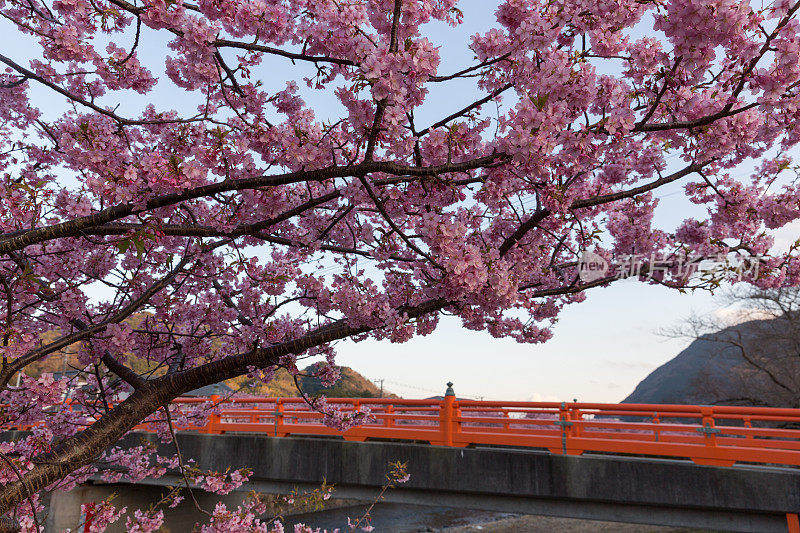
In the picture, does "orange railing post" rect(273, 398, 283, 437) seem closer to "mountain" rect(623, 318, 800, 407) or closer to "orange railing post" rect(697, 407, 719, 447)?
"orange railing post" rect(697, 407, 719, 447)

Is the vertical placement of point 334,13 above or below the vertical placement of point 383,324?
above

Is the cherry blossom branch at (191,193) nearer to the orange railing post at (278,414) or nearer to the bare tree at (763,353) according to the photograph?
the orange railing post at (278,414)

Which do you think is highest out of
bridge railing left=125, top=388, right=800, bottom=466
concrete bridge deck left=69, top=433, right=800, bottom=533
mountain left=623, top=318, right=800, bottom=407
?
mountain left=623, top=318, right=800, bottom=407

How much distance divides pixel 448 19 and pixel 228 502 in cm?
1811

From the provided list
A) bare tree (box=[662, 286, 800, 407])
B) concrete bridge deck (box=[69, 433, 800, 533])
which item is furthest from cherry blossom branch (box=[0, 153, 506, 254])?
bare tree (box=[662, 286, 800, 407])

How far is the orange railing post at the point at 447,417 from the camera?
897 cm

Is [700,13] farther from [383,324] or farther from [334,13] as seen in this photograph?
[383,324]

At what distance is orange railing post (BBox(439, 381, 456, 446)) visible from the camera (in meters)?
8.97

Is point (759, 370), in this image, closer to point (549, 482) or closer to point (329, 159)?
point (549, 482)

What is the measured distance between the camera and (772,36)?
333 centimetres

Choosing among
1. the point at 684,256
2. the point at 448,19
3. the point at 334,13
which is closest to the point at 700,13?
the point at 448,19

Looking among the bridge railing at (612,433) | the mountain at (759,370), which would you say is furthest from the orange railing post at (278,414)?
the mountain at (759,370)

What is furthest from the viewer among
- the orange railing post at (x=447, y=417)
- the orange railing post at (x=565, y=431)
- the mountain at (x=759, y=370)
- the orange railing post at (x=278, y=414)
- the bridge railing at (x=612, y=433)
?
the mountain at (x=759, y=370)

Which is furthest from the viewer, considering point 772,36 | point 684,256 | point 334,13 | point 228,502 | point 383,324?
point 228,502
